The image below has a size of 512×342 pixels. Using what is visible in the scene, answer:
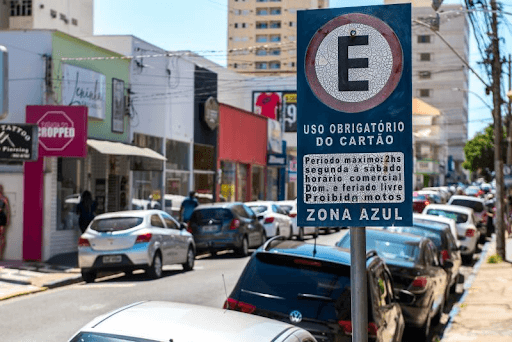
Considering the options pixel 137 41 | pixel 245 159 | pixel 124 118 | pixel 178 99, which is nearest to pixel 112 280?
pixel 124 118

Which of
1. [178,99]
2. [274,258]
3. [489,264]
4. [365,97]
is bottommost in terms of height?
[489,264]

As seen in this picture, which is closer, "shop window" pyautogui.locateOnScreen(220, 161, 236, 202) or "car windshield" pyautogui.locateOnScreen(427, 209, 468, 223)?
"car windshield" pyautogui.locateOnScreen(427, 209, 468, 223)

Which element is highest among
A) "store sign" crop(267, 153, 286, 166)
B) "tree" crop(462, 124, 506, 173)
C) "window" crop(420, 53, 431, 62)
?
"window" crop(420, 53, 431, 62)

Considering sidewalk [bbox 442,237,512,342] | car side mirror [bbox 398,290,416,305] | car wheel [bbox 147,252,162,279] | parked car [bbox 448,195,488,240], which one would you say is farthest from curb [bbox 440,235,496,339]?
car wheel [bbox 147,252,162,279]

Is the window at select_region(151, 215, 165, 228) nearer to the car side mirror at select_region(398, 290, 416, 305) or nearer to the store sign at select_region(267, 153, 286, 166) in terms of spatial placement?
the car side mirror at select_region(398, 290, 416, 305)

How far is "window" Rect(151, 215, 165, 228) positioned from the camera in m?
19.5

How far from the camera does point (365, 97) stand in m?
4.12

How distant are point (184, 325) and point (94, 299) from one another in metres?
11.1

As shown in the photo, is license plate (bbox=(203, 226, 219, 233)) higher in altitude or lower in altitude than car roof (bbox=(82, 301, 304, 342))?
lower

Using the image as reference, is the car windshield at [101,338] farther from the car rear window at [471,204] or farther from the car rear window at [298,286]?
the car rear window at [471,204]

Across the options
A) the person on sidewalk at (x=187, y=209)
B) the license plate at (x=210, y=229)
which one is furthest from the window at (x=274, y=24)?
the license plate at (x=210, y=229)

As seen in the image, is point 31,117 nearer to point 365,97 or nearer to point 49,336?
point 49,336

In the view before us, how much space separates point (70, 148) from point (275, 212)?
Answer: 10068mm

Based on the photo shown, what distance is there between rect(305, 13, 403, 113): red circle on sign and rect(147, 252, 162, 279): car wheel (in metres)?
15.1
